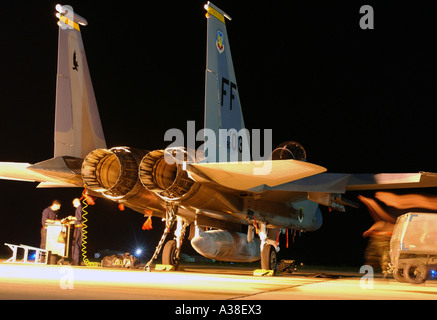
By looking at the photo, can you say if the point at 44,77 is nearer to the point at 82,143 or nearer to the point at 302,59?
the point at 302,59

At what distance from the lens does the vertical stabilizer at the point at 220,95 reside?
33.7 ft

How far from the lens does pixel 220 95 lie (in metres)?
10.7

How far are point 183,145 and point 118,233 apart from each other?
51.8ft

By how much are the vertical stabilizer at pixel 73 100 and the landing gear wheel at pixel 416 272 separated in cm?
670

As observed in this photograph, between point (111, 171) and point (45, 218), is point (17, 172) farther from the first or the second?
point (45, 218)

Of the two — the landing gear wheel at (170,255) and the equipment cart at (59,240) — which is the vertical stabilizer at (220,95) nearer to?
the landing gear wheel at (170,255)

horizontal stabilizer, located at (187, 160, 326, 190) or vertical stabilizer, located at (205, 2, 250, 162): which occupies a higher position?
vertical stabilizer, located at (205, 2, 250, 162)

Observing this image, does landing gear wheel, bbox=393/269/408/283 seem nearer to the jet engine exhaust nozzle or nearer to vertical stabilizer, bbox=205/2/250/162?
vertical stabilizer, bbox=205/2/250/162

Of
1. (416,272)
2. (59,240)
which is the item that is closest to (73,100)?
(59,240)

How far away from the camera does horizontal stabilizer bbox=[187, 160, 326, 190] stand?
8349 mm

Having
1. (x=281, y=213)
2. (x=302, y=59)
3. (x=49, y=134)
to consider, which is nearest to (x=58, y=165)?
(x=281, y=213)

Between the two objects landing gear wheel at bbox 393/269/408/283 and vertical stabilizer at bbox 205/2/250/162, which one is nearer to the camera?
landing gear wheel at bbox 393/269/408/283

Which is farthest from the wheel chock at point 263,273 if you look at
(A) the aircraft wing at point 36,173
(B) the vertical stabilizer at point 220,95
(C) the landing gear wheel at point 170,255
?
(A) the aircraft wing at point 36,173

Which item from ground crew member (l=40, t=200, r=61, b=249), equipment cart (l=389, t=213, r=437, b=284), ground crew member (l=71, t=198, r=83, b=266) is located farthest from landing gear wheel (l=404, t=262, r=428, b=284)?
ground crew member (l=40, t=200, r=61, b=249)
